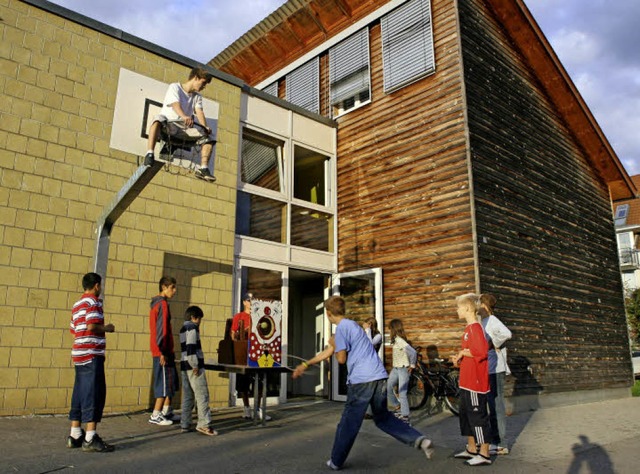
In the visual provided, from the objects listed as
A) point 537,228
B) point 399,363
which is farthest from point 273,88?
point 399,363

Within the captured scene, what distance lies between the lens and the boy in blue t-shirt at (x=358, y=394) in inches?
181

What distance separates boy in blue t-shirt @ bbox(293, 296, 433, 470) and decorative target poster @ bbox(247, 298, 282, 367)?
249 centimetres

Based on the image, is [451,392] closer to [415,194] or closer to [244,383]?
[244,383]

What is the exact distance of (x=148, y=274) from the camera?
811cm

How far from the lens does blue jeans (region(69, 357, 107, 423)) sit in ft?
16.1

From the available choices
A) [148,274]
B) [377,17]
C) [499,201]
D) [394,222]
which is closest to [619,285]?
[499,201]

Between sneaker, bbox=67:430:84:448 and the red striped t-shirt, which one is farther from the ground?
the red striped t-shirt

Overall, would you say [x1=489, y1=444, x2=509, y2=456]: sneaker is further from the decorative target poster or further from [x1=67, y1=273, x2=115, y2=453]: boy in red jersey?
[x1=67, y1=273, x2=115, y2=453]: boy in red jersey

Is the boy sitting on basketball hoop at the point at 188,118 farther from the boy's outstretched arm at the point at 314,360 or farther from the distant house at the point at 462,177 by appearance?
the distant house at the point at 462,177

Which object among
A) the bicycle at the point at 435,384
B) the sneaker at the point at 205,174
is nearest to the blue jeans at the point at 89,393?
the sneaker at the point at 205,174

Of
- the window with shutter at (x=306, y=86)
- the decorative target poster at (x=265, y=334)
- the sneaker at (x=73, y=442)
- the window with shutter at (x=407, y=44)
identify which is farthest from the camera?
the window with shutter at (x=306, y=86)

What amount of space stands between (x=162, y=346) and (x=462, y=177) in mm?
5817

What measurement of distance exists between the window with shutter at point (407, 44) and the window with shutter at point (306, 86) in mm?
2029

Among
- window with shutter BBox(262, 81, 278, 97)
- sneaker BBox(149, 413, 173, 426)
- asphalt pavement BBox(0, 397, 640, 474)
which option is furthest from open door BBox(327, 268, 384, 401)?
window with shutter BBox(262, 81, 278, 97)
